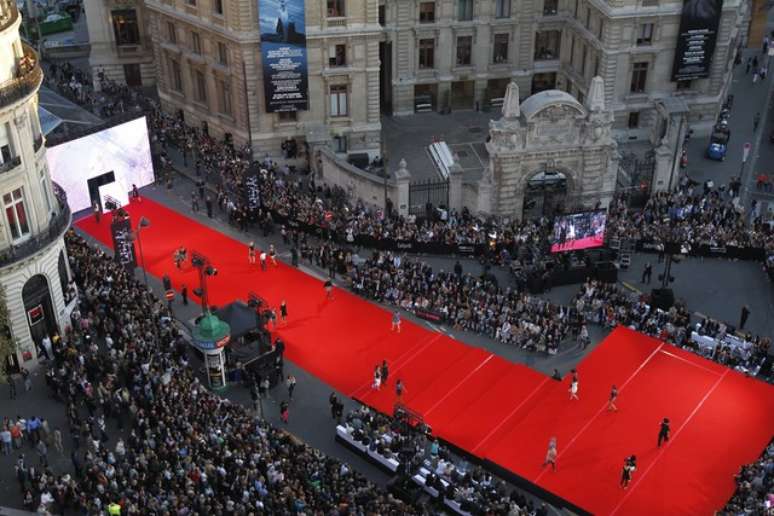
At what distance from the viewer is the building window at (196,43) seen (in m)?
68.2

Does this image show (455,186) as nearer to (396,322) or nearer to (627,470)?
(396,322)

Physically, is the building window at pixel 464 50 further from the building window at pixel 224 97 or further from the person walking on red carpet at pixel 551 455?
the person walking on red carpet at pixel 551 455

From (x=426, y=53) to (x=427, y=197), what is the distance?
15814mm

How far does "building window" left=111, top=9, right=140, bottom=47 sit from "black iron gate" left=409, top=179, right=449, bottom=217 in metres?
28.8

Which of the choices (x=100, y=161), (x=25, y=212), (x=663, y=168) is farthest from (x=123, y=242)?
(x=663, y=168)

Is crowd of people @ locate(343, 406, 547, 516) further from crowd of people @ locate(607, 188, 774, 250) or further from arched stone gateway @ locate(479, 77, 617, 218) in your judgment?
crowd of people @ locate(607, 188, 774, 250)

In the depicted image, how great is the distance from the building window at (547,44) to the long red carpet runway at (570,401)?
29.2 meters

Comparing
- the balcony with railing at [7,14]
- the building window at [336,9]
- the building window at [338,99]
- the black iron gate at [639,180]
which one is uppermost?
the balcony with railing at [7,14]

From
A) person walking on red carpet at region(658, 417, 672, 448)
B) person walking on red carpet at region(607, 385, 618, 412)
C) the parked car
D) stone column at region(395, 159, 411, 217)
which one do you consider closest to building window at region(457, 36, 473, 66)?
stone column at region(395, 159, 411, 217)

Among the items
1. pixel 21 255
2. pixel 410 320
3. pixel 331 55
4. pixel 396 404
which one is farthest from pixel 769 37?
pixel 21 255

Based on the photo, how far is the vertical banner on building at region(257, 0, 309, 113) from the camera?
63.0 meters

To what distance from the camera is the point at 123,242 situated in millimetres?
52906

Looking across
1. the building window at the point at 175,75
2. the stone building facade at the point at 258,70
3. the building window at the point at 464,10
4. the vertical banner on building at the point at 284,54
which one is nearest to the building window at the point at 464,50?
A: the building window at the point at 464,10

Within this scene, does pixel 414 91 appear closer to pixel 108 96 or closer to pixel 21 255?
pixel 108 96
